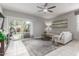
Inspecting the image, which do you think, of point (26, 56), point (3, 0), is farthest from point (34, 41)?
point (3, 0)

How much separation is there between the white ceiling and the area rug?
2.02ft

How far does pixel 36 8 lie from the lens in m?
1.89

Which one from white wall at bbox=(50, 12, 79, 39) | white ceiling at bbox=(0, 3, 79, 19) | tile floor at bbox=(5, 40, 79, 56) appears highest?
white ceiling at bbox=(0, 3, 79, 19)

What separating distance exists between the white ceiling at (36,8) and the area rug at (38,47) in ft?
2.02

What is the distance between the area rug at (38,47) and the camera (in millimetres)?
1853

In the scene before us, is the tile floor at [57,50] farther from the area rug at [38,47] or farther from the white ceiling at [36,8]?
the white ceiling at [36,8]

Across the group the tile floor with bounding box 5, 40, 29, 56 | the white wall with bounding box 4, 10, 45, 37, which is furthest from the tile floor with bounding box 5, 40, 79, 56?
the white wall with bounding box 4, 10, 45, 37

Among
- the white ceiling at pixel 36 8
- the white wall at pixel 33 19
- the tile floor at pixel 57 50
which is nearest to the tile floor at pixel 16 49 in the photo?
the tile floor at pixel 57 50

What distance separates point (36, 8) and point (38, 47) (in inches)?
35.3

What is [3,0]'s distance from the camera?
1.82 meters

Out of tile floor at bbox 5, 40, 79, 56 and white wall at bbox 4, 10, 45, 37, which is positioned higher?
white wall at bbox 4, 10, 45, 37

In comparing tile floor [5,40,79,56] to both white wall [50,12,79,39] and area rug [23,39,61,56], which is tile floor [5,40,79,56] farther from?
white wall [50,12,79,39]

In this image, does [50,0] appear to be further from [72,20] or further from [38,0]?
[72,20]

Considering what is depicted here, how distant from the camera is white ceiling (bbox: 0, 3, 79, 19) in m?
1.79
